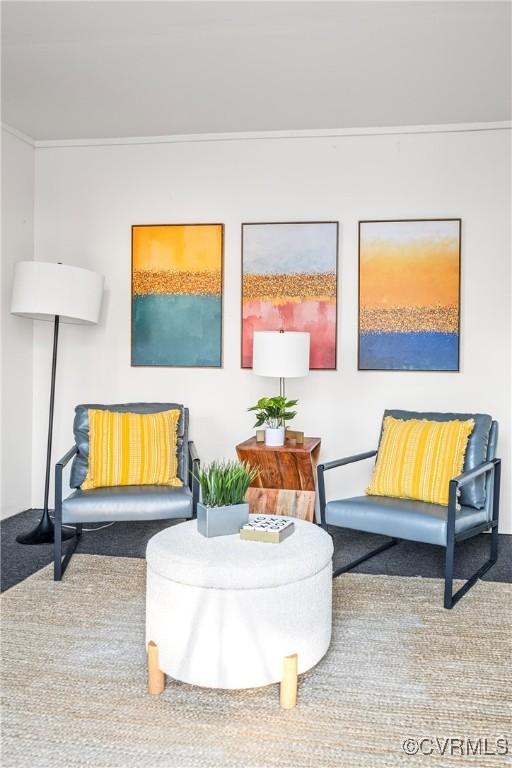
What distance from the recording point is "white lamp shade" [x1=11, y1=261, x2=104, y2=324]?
11.8 feet

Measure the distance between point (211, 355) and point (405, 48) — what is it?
2.15 metres

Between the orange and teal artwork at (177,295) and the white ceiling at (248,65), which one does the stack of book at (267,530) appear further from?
the white ceiling at (248,65)

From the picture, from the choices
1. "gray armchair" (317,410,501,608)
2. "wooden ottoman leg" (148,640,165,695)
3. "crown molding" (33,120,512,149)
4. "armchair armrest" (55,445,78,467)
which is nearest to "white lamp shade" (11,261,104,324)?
"armchair armrest" (55,445,78,467)

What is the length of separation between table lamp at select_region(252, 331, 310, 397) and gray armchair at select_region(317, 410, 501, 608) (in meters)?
0.63

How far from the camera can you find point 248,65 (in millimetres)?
3221

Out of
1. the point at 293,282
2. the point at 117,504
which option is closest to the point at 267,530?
the point at 117,504

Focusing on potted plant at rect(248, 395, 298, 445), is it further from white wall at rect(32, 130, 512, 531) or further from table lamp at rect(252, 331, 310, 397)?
white wall at rect(32, 130, 512, 531)

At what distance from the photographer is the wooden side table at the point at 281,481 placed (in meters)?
3.47

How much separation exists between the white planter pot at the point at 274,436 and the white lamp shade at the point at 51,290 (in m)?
1.32

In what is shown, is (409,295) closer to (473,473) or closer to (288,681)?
(473,473)

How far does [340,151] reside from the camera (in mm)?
4082

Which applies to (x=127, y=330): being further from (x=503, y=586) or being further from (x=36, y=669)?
(x=503, y=586)

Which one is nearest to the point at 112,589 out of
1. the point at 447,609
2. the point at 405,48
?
the point at 447,609

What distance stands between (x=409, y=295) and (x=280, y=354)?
3.47 ft
